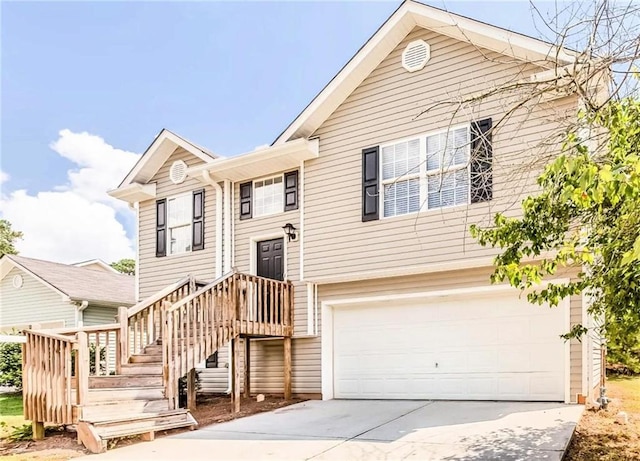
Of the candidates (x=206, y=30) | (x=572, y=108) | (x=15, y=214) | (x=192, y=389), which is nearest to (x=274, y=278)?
(x=192, y=389)

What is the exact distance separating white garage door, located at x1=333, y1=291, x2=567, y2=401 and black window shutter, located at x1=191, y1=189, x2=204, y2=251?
372 centimetres

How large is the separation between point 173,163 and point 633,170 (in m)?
11.6

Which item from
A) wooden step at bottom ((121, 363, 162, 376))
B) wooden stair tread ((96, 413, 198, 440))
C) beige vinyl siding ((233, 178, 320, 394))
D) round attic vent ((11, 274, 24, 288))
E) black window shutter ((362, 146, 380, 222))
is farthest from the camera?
round attic vent ((11, 274, 24, 288))

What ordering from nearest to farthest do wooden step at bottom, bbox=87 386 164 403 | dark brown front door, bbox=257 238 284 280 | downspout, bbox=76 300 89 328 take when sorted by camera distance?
wooden step at bottom, bbox=87 386 164 403
dark brown front door, bbox=257 238 284 280
downspout, bbox=76 300 89 328

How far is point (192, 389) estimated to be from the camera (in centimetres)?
995

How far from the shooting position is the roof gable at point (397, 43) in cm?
927

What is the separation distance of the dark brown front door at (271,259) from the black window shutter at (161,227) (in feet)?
9.03

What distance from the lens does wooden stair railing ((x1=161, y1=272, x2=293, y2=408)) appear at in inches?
330

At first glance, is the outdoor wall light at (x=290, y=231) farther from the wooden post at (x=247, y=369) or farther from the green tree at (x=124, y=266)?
the green tree at (x=124, y=266)

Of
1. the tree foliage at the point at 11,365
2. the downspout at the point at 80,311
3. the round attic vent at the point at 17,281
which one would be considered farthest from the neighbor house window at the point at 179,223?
the round attic vent at the point at 17,281

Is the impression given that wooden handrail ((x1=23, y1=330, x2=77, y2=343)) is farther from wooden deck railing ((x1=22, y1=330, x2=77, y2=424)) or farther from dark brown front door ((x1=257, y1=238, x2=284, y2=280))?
dark brown front door ((x1=257, y1=238, x2=284, y2=280))

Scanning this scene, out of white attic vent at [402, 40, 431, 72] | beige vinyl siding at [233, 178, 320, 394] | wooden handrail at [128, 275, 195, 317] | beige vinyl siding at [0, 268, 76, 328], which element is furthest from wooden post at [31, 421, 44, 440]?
beige vinyl siding at [0, 268, 76, 328]

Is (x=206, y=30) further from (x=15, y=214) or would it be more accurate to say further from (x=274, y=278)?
(x=15, y=214)

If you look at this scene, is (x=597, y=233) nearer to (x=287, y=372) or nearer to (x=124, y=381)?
(x=124, y=381)
